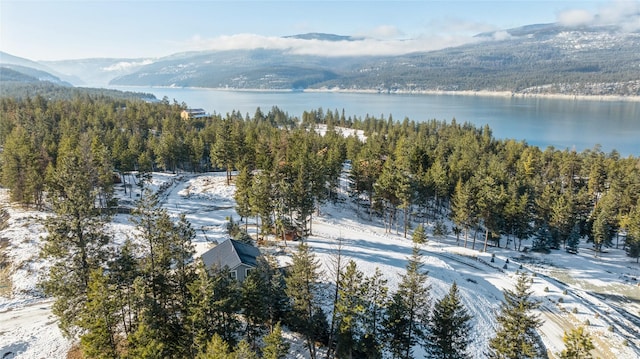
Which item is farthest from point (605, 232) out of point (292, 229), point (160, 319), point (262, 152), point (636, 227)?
point (160, 319)

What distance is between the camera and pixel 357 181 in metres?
61.6

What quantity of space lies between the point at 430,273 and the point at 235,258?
22.1 m

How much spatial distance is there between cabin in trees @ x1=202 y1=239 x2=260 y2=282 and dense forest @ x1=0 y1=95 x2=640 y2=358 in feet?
9.32

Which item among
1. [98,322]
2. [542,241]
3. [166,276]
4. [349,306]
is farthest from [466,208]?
[98,322]

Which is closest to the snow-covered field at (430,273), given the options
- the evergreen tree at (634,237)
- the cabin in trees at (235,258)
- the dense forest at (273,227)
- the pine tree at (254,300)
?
the evergreen tree at (634,237)

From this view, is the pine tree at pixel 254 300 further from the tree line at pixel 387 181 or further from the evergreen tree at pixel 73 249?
the tree line at pixel 387 181

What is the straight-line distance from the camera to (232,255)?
31.0 meters

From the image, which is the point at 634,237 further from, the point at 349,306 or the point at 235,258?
the point at 235,258

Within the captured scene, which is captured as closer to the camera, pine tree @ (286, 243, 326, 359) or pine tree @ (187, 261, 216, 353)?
pine tree @ (187, 261, 216, 353)

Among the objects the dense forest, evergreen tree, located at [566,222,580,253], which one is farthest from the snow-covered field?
the dense forest

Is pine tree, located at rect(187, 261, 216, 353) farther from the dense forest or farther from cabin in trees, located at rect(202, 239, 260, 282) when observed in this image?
cabin in trees, located at rect(202, 239, 260, 282)

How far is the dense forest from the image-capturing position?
22.1 meters

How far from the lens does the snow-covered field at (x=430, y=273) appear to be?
30562 millimetres

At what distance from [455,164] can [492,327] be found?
4100 cm
